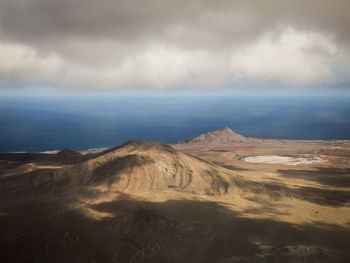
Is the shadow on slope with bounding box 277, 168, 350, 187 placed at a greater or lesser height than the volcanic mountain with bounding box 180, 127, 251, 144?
lesser

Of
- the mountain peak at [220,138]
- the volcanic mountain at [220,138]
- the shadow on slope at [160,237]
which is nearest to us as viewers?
the shadow on slope at [160,237]

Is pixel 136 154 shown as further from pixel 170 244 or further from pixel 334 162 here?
pixel 334 162

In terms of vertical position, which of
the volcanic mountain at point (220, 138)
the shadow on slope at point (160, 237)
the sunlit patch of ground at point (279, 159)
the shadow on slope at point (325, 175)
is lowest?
the shadow on slope at point (160, 237)

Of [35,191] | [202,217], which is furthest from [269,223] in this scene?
[35,191]

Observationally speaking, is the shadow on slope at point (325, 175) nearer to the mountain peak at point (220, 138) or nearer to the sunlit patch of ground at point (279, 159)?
the sunlit patch of ground at point (279, 159)

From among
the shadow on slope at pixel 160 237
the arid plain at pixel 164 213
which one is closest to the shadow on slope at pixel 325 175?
the arid plain at pixel 164 213

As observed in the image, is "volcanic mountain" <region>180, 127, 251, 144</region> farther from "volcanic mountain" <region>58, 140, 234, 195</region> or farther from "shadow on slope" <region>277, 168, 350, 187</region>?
"volcanic mountain" <region>58, 140, 234, 195</region>

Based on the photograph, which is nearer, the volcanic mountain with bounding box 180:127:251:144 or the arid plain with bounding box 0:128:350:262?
the arid plain with bounding box 0:128:350:262

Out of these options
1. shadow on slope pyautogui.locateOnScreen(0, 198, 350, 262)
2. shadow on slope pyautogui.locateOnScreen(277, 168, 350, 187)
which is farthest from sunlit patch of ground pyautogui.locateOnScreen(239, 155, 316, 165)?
shadow on slope pyautogui.locateOnScreen(0, 198, 350, 262)

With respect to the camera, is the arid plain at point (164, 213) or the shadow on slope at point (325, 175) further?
the shadow on slope at point (325, 175)

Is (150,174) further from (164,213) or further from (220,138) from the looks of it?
(220,138)
